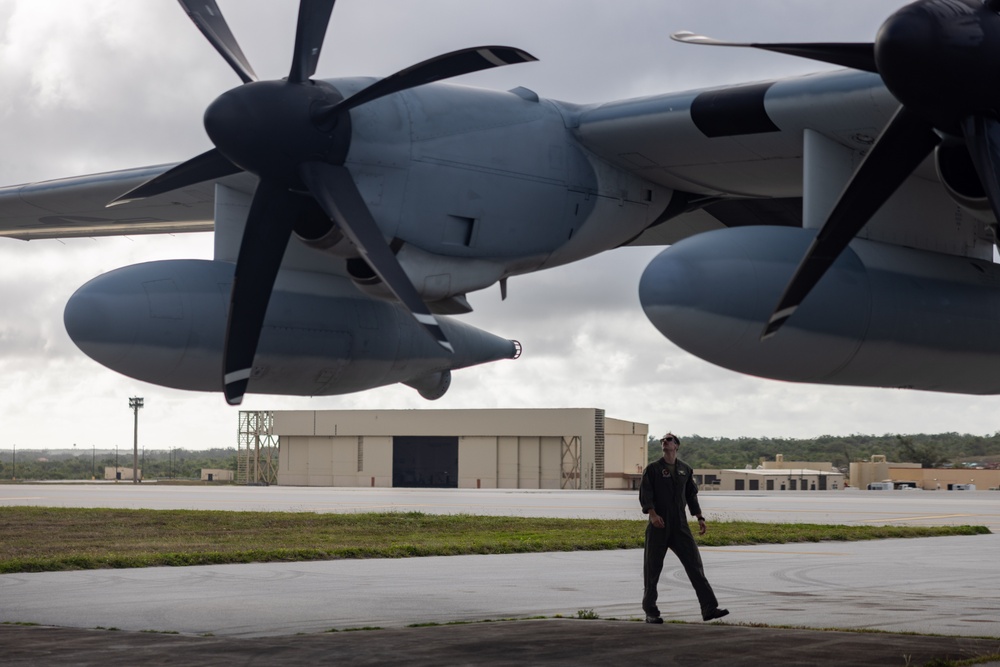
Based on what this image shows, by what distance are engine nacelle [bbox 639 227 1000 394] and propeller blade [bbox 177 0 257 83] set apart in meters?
4.62

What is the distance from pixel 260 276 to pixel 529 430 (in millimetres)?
55903

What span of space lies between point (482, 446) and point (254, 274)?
189 ft

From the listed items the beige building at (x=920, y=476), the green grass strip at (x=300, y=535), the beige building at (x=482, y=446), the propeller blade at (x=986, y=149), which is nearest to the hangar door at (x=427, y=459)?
the beige building at (x=482, y=446)

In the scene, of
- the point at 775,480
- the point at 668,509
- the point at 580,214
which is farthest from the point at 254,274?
the point at 775,480

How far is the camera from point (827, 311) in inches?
376

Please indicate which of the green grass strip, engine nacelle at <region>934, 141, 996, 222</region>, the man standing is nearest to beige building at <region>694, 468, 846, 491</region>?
the green grass strip

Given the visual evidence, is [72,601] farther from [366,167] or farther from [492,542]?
[492,542]

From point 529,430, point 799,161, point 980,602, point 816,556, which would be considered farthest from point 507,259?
Result: point 529,430

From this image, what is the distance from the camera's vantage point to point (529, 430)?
66.5 metres

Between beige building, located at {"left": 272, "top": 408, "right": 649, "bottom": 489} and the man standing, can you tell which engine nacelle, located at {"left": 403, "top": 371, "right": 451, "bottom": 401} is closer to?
the man standing

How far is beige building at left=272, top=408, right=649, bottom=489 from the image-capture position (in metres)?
65.3

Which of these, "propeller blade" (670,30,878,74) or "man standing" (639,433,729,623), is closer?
"propeller blade" (670,30,878,74)

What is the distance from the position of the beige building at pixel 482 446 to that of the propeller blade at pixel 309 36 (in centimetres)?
5499

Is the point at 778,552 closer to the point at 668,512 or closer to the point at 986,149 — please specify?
the point at 668,512
